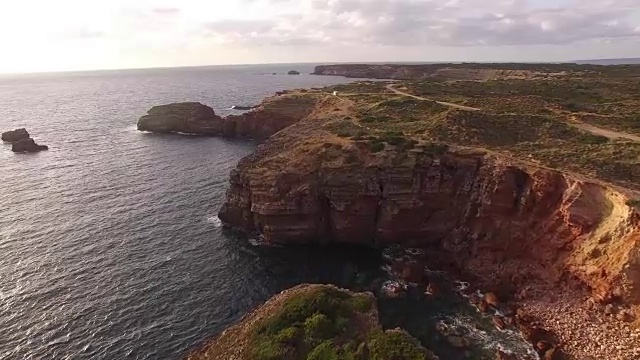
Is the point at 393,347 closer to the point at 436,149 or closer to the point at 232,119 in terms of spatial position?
the point at 436,149

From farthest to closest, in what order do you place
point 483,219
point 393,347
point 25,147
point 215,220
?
point 25,147 → point 215,220 → point 483,219 → point 393,347

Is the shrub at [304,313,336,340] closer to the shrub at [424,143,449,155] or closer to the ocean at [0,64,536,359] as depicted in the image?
the ocean at [0,64,536,359]

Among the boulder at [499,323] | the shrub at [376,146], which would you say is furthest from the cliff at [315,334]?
the shrub at [376,146]

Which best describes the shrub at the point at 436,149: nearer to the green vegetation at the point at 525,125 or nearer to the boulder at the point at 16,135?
the green vegetation at the point at 525,125

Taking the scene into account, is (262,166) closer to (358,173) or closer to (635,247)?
(358,173)

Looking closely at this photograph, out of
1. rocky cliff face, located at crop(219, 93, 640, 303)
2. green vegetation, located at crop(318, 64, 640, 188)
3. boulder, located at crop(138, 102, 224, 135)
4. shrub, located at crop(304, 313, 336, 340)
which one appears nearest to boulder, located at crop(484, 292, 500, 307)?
rocky cliff face, located at crop(219, 93, 640, 303)

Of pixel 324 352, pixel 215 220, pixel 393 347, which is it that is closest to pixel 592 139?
pixel 393 347

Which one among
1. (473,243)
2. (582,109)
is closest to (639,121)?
(582,109)

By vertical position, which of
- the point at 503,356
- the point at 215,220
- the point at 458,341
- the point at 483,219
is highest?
the point at 483,219
